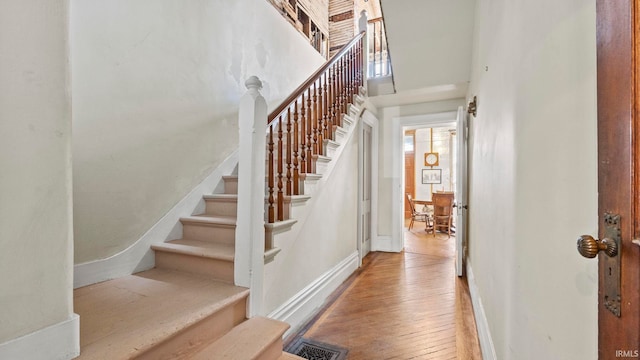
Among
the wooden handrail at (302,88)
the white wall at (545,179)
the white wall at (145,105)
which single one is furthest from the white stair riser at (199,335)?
the white wall at (545,179)

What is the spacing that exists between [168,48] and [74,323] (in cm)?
200

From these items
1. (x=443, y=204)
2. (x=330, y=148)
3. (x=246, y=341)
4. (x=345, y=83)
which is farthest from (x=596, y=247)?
(x=443, y=204)

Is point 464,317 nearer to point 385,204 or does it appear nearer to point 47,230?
point 385,204

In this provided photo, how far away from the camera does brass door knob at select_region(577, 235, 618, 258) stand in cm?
50

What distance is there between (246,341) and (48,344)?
76 cm

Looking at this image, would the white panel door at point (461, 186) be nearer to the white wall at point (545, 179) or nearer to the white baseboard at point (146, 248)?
the white wall at point (545, 179)

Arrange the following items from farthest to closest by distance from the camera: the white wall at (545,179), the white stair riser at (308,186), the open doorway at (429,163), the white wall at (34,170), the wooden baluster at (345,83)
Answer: the open doorway at (429,163) → the wooden baluster at (345,83) → the white stair riser at (308,186) → the white wall at (34,170) → the white wall at (545,179)

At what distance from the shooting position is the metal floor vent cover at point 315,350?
181 centimetres

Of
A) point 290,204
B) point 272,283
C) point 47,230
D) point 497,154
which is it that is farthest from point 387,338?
point 47,230

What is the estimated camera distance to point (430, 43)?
8.91 ft

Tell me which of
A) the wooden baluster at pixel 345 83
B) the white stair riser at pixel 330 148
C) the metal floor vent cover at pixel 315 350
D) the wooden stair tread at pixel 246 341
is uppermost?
the wooden baluster at pixel 345 83

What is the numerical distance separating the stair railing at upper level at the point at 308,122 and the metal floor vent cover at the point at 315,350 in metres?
0.90

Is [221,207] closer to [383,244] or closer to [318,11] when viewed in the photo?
[383,244]

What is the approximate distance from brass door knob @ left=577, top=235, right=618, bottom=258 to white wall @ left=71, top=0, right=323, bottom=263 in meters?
2.29
